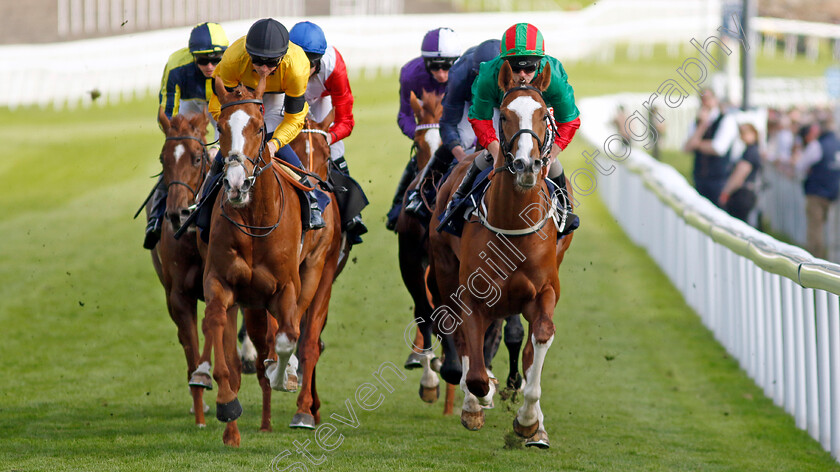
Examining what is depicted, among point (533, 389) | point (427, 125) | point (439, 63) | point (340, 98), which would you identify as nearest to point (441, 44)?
point (439, 63)

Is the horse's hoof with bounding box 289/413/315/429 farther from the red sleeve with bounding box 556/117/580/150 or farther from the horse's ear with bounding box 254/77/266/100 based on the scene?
the red sleeve with bounding box 556/117/580/150

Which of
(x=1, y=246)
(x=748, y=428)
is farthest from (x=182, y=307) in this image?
(x=1, y=246)

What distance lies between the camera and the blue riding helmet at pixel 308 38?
698cm

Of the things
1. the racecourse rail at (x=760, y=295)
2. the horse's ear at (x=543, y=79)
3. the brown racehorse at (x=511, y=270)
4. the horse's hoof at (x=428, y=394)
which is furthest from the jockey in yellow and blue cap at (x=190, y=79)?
the racecourse rail at (x=760, y=295)

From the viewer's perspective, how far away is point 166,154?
700 cm

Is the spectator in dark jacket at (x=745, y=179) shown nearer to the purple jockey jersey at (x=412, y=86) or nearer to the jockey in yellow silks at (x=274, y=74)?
the purple jockey jersey at (x=412, y=86)

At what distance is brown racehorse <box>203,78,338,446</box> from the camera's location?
561 centimetres

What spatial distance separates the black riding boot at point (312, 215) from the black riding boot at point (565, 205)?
1.43 metres

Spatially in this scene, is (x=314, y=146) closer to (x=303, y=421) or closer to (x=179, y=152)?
(x=179, y=152)

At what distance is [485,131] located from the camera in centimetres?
625

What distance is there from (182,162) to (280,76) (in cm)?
106

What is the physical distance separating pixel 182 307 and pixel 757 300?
14.2ft

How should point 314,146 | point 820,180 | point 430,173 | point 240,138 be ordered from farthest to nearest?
point 820,180
point 430,173
point 314,146
point 240,138

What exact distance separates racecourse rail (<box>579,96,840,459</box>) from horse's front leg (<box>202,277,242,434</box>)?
134 inches
